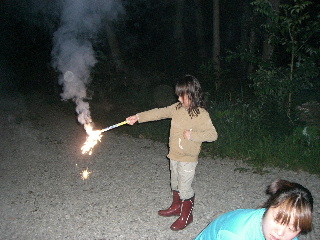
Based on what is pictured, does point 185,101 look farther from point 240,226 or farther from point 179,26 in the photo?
point 179,26

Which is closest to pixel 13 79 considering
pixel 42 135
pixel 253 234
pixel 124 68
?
pixel 124 68

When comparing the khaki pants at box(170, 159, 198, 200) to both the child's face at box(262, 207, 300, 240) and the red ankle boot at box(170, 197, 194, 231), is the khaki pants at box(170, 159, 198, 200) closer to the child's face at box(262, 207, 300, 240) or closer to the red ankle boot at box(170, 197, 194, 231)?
the red ankle boot at box(170, 197, 194, 231)

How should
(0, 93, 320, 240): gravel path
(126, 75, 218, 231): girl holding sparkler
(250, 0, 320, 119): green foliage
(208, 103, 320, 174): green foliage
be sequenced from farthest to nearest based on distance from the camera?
(250, 0, 320, 119): green foliage, (208, 103, 320, 174): green foliage, (0, 93, 320, 240): gravel path, (126, 75, 218, 231): girl holding sparkler

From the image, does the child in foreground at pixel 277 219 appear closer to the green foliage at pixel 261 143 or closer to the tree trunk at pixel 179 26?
the green foliage at pixel 261 143

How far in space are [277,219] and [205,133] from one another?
1770 mm

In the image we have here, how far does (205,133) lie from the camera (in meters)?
3.25

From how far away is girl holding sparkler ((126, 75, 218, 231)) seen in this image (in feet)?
10.8

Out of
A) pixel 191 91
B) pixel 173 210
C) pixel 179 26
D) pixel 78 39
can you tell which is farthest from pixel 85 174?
pixel 179 26

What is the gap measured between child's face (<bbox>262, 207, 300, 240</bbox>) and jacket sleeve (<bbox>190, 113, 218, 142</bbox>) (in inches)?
65.3

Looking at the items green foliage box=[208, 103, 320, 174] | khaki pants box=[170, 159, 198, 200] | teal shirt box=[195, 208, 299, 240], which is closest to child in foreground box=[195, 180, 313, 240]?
teal shirt box=[195, 208, 299, 240]

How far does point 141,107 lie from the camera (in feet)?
35.6

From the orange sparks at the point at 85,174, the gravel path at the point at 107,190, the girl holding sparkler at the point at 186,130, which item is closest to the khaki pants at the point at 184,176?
the girl holding sparkler at the point at 186,130

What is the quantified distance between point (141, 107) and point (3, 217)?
718 centimetres

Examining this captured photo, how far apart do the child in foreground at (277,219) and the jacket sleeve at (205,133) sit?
1497 millimetres
